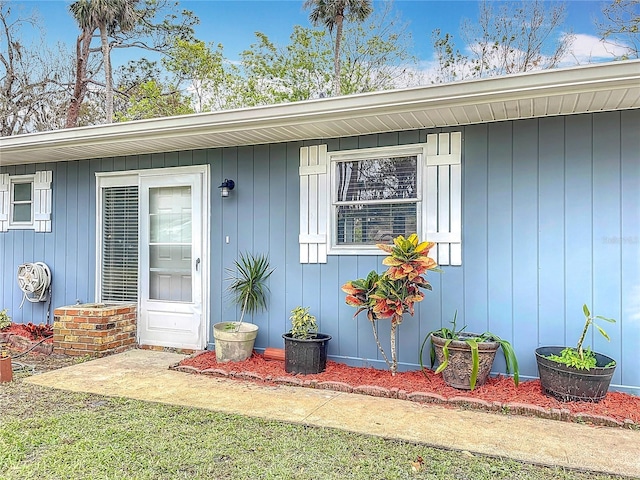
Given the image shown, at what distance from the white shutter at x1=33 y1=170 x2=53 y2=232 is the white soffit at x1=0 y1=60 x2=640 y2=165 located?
0.72 m

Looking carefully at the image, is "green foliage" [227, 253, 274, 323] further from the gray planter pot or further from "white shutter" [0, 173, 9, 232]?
"white shutter" [0, 173, 9, 232]

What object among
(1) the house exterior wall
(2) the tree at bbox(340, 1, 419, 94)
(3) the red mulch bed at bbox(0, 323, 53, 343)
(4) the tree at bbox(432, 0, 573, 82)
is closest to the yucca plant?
(1) the house exterior wall

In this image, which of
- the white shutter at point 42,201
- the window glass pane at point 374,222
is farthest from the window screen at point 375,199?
the white shutter at point 42,201

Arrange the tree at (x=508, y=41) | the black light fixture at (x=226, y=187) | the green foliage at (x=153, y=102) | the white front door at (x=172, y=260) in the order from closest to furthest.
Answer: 1. the black light fixture at (x=226, y=187)
2. the white front door at (x=172, y=260)
3. the tree at (x=508, y=41)
4. the green foliage at (x=153, y=102)

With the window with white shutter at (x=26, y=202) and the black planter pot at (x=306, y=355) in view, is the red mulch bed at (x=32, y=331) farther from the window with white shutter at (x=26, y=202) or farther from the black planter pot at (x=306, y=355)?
the black planter pot at (x=306, y=355)

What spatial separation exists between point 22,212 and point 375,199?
4.87 m

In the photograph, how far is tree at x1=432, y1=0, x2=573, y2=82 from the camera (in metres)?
10.7

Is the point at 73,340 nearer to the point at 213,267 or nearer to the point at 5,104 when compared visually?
the point at 213,267

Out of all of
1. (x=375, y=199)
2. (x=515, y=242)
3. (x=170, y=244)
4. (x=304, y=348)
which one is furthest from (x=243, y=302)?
(x=515, y=242)

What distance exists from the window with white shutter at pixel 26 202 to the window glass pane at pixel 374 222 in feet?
13.0

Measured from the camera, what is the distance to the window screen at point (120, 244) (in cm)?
550

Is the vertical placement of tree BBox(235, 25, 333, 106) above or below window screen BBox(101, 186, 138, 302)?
above

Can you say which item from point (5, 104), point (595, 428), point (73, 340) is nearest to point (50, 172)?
point (73, 340)

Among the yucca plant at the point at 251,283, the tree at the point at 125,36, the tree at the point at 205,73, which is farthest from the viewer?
the tree at the point at 205,73
